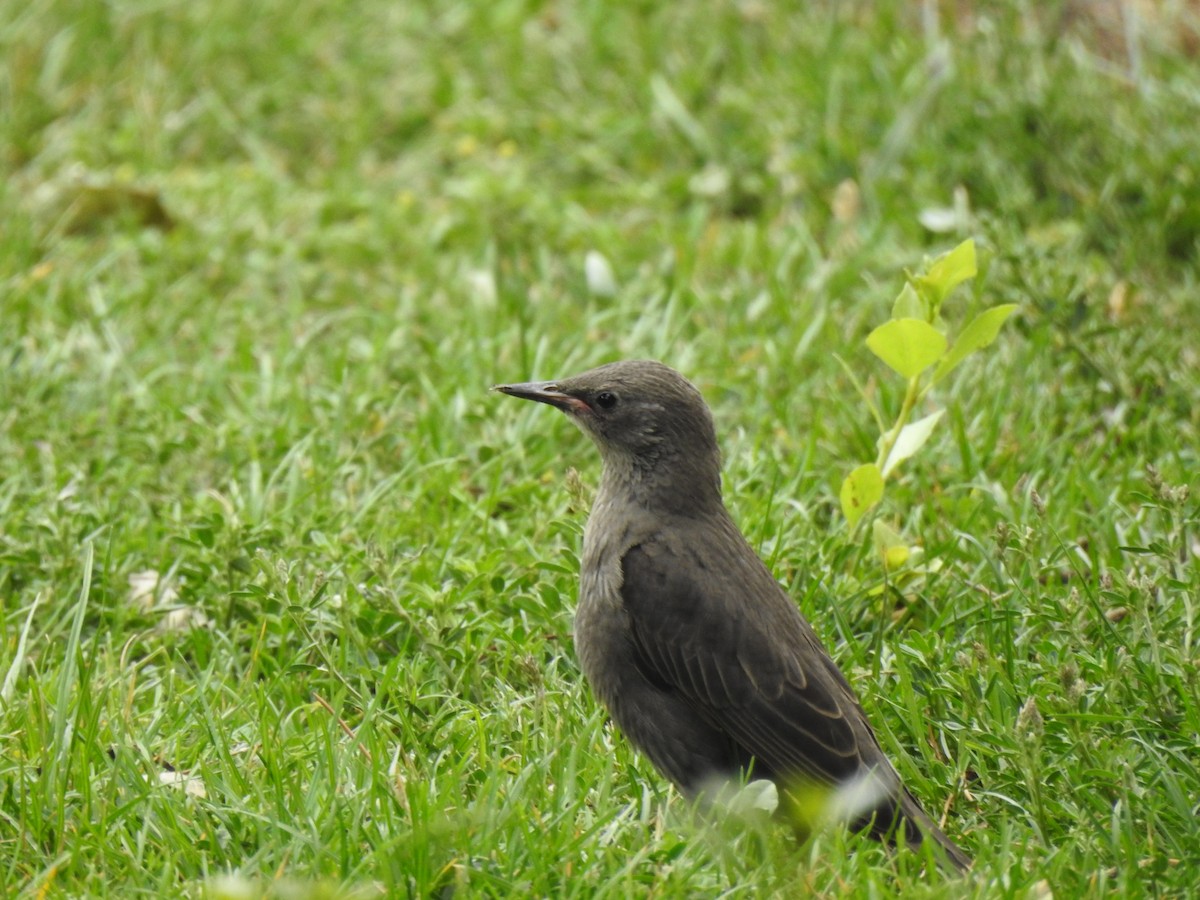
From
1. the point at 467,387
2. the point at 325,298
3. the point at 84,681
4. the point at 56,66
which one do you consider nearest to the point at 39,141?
the point at 56,66

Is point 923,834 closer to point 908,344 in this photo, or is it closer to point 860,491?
point 860,491

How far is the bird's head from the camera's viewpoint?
4207 mm

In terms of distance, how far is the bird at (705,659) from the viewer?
3684mm

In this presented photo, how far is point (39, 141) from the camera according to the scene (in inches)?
304

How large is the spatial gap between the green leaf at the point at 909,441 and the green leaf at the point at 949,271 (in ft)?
1.13

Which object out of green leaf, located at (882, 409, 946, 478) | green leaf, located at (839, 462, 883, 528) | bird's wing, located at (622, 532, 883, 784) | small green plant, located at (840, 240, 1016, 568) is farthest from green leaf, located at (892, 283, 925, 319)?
bird's wing, located at (622, 532, 883, 784)

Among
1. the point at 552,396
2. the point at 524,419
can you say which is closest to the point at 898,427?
the point at 552,396

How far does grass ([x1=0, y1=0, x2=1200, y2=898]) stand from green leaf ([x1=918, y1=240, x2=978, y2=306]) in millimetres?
750

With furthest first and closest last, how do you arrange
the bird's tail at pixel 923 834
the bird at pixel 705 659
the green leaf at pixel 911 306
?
the green leaf at pixel 911 306 < the bird at pixel 705 659 < the bird's tail at pixel 923 834

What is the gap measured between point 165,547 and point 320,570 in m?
0.64

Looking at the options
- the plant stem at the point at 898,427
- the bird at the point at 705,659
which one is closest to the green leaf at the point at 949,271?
the plant stem at the point at 898,427

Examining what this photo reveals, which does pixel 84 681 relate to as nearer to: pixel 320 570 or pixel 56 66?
pixel 320 570

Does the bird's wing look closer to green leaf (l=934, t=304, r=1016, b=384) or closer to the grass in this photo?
the grass

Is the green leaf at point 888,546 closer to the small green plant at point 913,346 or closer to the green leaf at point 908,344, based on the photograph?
the small green plant at point 913,346
